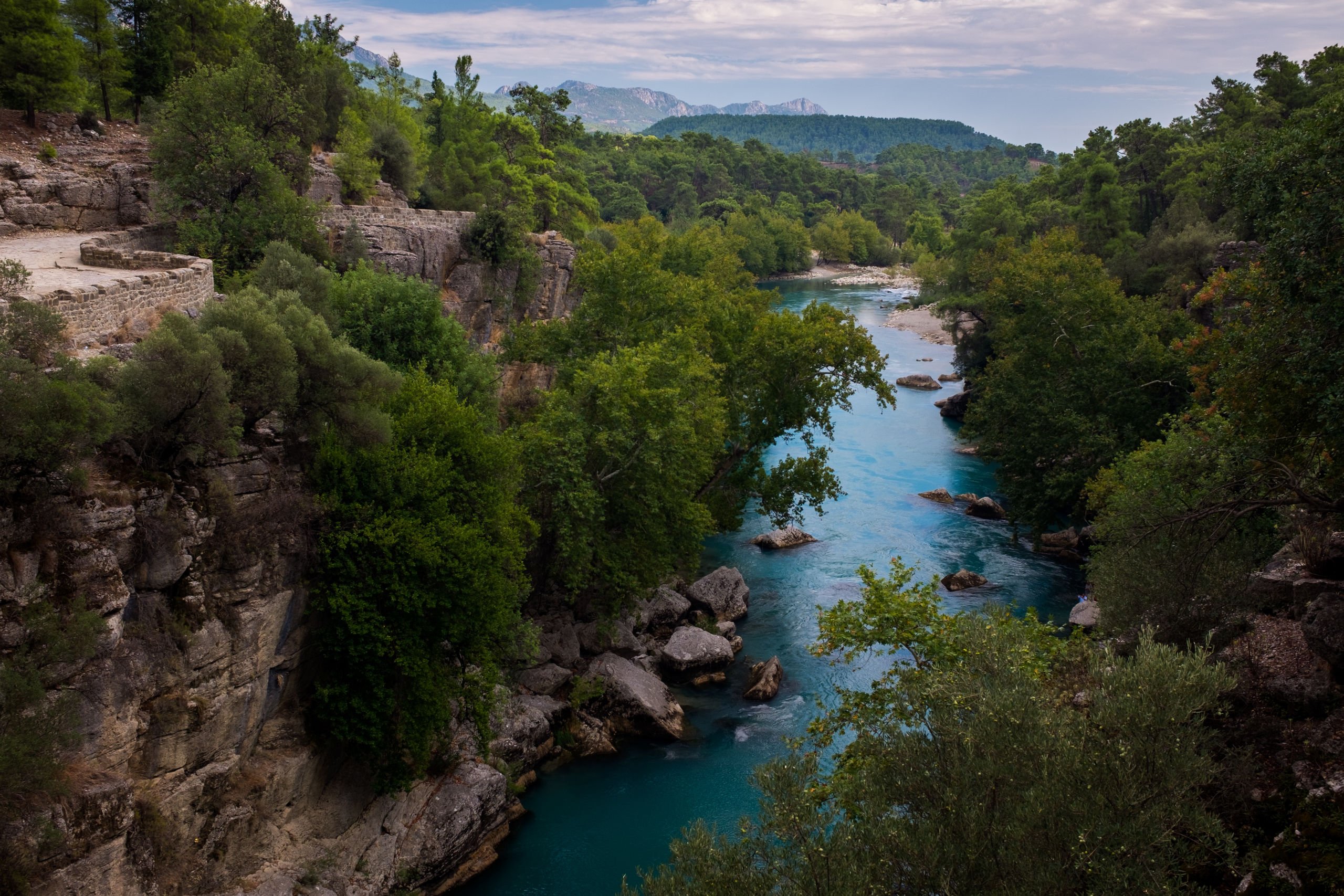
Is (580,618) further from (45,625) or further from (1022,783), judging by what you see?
(1022,783)

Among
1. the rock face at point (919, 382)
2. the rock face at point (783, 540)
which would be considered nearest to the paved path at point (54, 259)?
the rock face at point (783, 540)

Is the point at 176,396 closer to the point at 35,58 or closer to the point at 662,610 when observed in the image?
the point at 662,610

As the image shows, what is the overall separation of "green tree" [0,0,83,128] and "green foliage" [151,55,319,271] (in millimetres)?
3630

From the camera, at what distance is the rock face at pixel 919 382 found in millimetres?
62469

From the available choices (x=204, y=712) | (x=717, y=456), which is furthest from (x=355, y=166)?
(x=204, y=712)

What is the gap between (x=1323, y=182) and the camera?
14.3 meters

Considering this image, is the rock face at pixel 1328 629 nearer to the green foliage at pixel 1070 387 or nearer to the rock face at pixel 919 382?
the green foliage at pixel 1070 387

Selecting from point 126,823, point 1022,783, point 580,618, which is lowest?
point 580,618

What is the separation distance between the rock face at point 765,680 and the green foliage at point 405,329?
11503 millimetres

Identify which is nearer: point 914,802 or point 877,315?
point 914,802

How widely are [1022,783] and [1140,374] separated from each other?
91.7ft

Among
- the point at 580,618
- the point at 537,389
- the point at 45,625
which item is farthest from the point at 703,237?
the point at 45,625

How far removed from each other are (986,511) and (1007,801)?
1213 inches

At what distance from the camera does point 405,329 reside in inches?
1001
